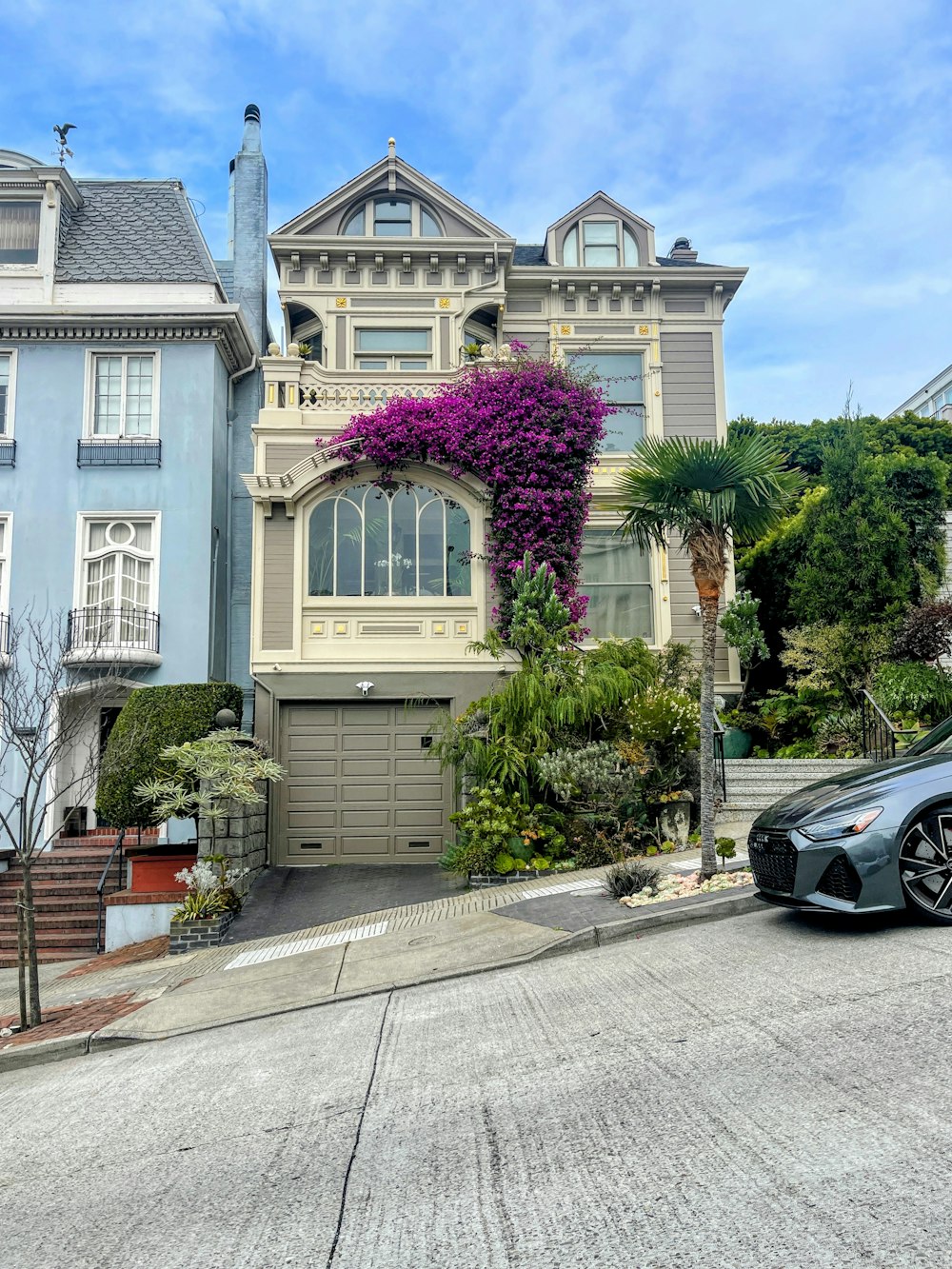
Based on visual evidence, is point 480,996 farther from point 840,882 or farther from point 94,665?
point 94,665

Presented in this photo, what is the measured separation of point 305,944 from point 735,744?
829cm

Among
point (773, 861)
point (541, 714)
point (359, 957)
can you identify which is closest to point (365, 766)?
point (541, 714)

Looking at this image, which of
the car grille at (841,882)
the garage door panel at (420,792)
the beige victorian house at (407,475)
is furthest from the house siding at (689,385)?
the car grille at (841,882)

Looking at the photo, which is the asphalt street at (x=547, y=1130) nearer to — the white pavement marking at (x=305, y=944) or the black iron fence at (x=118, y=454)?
the white pavement marking at (x=305, y=944)

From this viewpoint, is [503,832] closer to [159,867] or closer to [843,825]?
[159,867]

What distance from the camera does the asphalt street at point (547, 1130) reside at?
3.43 meters

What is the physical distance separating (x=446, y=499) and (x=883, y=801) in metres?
10.3

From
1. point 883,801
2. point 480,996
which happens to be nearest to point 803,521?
point 883,801

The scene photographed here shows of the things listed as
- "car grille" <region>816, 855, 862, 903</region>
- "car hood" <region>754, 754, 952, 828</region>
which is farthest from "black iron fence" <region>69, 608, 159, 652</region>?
"car grille" <region>816, 855, 862, 903</region>

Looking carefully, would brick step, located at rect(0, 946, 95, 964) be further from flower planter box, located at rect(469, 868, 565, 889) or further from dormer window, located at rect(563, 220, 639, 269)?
dormer window, located at rect(563, 220, 639, 269)

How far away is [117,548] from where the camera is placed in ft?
54.9

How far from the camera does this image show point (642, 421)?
57.3ft

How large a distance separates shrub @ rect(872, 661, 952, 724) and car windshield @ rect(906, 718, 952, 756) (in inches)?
249

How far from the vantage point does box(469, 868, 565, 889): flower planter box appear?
38.1 feet
